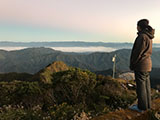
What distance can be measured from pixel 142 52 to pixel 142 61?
271 millimetres

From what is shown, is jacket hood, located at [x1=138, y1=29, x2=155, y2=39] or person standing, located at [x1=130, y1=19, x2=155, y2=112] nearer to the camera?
person standing, located at [x1=130, y1=19, x2=155, y2=112]

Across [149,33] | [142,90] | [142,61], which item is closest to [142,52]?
[142,61]

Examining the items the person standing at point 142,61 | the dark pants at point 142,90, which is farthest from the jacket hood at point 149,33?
the dark pants at point 142,90

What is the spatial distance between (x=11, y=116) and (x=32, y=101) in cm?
410

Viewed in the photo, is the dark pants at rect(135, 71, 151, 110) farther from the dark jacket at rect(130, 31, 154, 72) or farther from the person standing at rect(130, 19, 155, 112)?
the dark jacket at rect(130, 31, 154, 72)

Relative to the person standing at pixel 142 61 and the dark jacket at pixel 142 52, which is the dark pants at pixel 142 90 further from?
the dark jacket at pixel 142 52

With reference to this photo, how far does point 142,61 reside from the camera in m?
4.48

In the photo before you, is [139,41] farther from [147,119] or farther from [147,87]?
[147,119]

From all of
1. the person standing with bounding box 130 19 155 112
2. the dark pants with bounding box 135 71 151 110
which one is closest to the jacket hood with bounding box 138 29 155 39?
the person standing with bounding box 130 19 155 112

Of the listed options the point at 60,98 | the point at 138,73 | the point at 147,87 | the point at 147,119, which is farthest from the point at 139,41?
the point at 60,98

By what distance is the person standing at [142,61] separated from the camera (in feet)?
14.5

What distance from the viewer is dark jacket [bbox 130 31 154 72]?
174 inches

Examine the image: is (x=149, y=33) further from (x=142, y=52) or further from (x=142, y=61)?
(x=142, y=61)

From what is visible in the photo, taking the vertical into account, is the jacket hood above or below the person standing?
above
